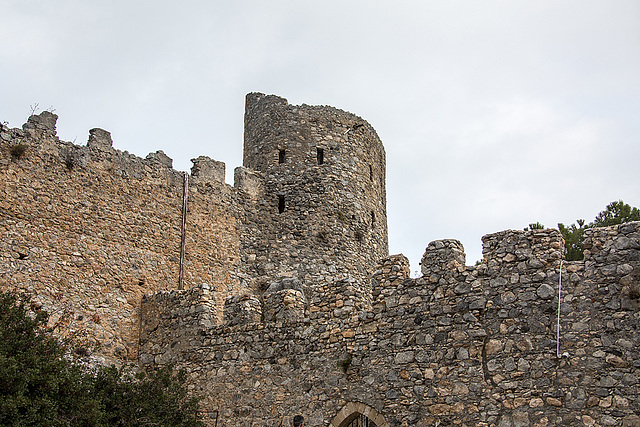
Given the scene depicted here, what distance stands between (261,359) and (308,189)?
597 cm

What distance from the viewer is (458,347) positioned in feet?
33.0

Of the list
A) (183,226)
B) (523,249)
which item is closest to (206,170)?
(183,226)

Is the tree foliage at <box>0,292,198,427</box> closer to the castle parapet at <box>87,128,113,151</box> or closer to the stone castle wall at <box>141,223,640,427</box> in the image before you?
the stone castle wall at <box>141,223,640,427</box>

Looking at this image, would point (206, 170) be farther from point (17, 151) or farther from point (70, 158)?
point (17, 151)

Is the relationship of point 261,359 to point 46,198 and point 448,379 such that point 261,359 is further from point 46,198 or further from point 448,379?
point 46,198

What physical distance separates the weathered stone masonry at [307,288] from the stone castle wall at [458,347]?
2 cm

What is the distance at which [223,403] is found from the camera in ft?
39.8

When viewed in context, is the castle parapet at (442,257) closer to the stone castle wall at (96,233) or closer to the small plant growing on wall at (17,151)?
the stone castle wall at (96,233)

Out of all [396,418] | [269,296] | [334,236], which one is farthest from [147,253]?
[396,418]

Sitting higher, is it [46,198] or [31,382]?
[46,198]

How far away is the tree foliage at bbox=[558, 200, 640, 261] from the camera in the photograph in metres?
16.3

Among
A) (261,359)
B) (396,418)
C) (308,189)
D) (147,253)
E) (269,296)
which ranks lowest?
(396,418)

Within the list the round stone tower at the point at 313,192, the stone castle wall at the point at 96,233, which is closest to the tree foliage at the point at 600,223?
the round stone tower at the point at 313,192

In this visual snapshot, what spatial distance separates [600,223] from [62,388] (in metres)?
12.1
